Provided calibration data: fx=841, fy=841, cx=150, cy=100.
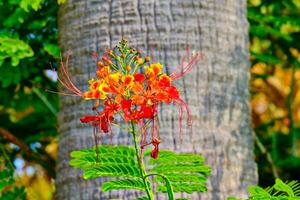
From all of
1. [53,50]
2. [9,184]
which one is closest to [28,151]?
[9,184]

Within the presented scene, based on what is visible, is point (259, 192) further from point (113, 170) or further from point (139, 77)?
point (139, 77)

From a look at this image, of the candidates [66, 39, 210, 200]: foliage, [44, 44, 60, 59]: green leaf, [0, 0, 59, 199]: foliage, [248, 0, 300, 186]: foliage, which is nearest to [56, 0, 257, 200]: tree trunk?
[44, 44, 60, 59]: green leaf

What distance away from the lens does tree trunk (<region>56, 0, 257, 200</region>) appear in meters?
3.74

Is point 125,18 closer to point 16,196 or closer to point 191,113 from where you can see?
point 191,113

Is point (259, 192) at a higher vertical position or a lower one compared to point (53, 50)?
lower

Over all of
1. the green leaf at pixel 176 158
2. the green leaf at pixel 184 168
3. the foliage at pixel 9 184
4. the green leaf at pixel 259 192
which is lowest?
the green leaf at pixel 259 192

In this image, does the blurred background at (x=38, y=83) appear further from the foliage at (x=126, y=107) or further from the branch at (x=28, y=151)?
→ the foliage at (x=126, y=107)

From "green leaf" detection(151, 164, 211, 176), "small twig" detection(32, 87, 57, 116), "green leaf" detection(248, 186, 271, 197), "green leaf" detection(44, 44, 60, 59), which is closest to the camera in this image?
"green leaf" detection(248, 186, 271, 197)

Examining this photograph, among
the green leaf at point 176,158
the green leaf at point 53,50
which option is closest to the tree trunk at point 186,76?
the green leaf at point 53,50

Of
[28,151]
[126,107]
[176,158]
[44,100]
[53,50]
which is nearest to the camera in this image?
[126,107]

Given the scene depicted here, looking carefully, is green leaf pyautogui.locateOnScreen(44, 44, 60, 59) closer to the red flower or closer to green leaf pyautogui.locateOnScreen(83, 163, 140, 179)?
green leaf pyautogui.locateOnScreen(83, 163, 140, 179)

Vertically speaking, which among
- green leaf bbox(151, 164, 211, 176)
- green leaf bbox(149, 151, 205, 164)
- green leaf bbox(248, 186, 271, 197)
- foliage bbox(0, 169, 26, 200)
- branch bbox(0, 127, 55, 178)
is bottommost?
green leaf bbox(248, 186, 271, 197)

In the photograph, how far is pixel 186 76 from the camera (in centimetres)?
378

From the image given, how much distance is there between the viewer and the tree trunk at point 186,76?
147 inches
